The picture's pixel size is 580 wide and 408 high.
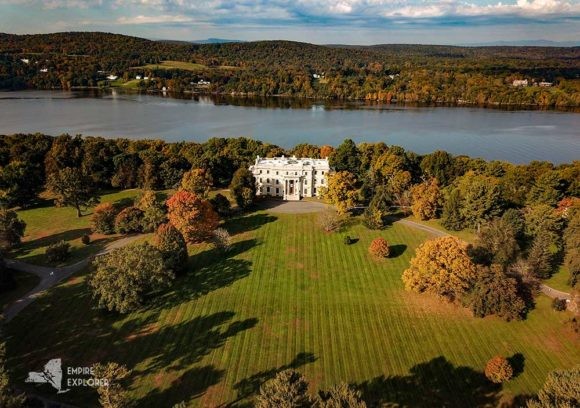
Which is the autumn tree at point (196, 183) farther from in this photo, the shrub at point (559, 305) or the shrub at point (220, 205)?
the shrub at point (559, 305)

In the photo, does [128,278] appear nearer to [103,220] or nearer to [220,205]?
[103,220]

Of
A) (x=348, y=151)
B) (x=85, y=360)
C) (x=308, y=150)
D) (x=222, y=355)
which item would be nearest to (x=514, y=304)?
(x=222, y=355)

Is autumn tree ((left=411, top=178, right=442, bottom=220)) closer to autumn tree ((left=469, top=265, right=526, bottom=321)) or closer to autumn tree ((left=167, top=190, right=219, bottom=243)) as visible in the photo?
autumn tree ((left=469, top=265, right=526, bottom=321))

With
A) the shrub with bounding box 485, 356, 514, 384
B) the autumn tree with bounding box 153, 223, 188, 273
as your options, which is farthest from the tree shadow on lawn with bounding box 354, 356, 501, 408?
the autumn tree with bounding box 153, 223, 188, 273

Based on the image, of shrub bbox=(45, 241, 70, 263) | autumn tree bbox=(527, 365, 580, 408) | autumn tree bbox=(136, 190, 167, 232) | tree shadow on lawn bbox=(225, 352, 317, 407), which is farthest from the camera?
autumn tree bbox=(136, 190, 167, 232)

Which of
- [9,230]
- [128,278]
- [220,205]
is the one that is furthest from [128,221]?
[128,278]

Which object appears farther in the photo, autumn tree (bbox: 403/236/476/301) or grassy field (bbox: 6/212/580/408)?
autumn tree (bbox: 403/236/476/301)

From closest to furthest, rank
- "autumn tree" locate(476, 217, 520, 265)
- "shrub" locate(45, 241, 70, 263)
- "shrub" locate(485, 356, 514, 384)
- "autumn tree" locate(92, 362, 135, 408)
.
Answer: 1. "autumn tree" locate(92, 362, 135, 408)
2. "shrub" locate(485, 356, 514, 384)
3. "autumn tree" locate(476, 217, 520, 265)
4. "shrub" locate(45, 241, 70, 263)

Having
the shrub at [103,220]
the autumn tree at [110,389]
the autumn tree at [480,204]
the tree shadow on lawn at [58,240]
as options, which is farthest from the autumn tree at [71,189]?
the autumn tree at [480,204]
